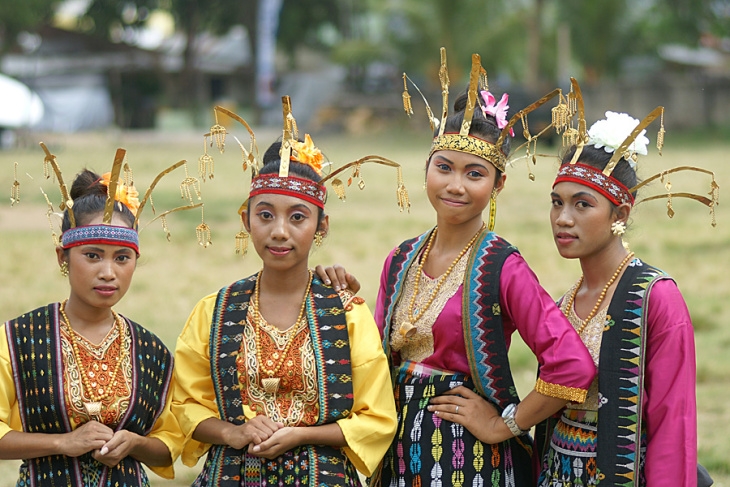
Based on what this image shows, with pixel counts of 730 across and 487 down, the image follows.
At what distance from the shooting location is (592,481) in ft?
10.5

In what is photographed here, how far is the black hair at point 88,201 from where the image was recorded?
3225 millimetres

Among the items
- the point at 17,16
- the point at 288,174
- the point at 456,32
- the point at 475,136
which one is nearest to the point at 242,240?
the point at 288,174

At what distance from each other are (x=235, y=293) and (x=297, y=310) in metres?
0.22

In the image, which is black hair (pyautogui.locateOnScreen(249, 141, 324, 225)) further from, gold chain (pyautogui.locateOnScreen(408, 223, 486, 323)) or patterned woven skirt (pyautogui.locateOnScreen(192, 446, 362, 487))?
patterned woven skirt (pyautogui.locateOnScreen(192, 446, 362, 487))

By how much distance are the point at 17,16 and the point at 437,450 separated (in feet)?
96.7

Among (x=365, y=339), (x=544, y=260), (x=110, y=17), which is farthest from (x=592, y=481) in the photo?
(x=110, y=17)

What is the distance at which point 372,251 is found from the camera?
11.3 m

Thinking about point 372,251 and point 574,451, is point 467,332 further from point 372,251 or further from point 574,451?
point 372,251

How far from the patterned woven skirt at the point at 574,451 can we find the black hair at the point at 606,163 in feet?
2.57

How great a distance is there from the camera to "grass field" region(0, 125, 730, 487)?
23.9 feet

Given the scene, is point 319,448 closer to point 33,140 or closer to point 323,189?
point 323,189

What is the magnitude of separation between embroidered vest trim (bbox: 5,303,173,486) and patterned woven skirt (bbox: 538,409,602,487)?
1361 millimetres

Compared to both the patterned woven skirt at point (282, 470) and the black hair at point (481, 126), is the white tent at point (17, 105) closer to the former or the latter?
the black hair at point (481, 126)

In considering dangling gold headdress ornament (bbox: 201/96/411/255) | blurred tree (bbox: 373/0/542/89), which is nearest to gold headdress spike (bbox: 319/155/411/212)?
dangling gold headdress ornament (bbox: 201/96/411/255)
